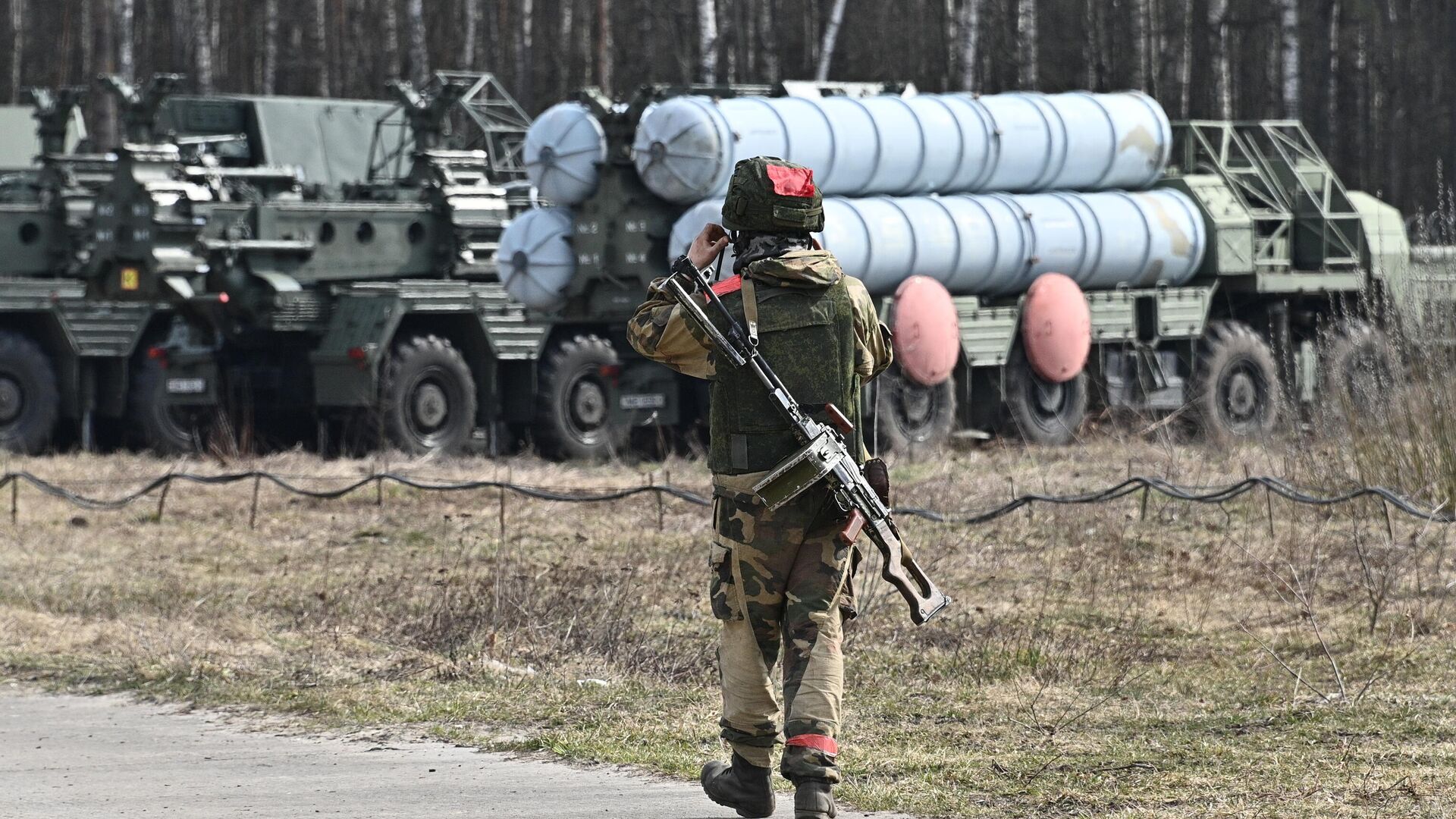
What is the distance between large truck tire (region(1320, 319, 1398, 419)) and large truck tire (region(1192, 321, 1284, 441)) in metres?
4.39

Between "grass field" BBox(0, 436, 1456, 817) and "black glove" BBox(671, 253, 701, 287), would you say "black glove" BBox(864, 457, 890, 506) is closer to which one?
"black glove" BBox(671, 253, 701, 287)

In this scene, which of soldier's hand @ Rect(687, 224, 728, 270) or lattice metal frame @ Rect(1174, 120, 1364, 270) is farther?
lattice metal frame @ Rect(1174, 120, 1364, 270)

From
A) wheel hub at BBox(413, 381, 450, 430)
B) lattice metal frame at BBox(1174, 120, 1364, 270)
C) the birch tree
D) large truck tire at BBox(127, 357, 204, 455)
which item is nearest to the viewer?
wheel hub at BBox(413, 381, 450, 430)

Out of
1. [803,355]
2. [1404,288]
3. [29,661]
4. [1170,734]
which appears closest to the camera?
[803,355]

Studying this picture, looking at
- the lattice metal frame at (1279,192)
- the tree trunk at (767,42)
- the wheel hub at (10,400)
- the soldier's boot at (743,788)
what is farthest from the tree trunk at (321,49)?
the soldier's boot at (743,788)

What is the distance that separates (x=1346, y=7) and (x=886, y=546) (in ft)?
106

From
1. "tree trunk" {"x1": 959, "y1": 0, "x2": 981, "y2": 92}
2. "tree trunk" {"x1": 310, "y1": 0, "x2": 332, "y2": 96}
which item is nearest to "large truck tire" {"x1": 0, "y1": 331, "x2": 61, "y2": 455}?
"tree trunk" {"x1": 959, "y1": 0, "x2": 981, "y2": 92}

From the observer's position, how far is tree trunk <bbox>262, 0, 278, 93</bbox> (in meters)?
39.1

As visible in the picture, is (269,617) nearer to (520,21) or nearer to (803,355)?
(803,355)

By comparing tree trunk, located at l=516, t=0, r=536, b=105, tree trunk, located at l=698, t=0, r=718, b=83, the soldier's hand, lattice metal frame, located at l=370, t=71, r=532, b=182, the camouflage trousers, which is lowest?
the camouflage trousers

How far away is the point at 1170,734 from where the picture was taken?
7207 mm

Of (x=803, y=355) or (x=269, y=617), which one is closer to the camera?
(x=803, y=355)

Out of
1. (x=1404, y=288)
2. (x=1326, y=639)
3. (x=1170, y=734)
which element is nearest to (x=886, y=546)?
(x=1170, y=734)

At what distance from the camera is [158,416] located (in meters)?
18.0
